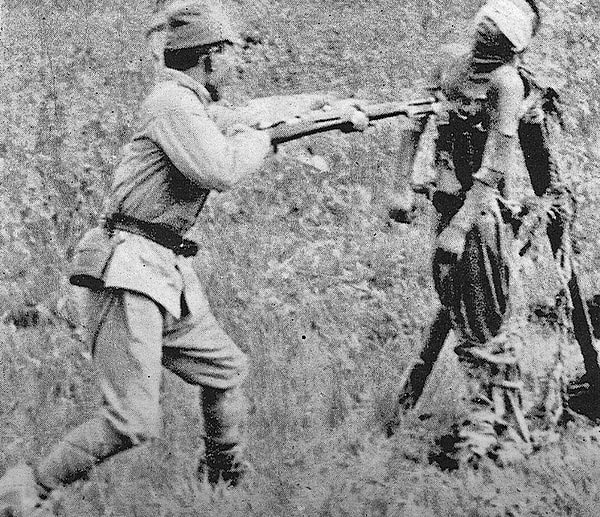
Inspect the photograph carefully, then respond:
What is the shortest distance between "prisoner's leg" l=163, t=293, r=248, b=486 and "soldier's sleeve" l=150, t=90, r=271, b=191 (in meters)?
0.52

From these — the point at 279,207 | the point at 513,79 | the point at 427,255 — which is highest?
the point at 513,79

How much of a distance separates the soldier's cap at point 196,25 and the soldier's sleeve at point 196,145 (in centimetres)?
27

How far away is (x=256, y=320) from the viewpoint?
3.25m

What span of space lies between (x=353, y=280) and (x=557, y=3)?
1.43 meters

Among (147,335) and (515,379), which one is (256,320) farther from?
(515,379)

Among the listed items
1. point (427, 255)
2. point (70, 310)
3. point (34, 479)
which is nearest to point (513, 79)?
point (427, 255)

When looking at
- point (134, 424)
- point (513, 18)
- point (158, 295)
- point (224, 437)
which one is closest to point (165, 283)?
point (158, 295)

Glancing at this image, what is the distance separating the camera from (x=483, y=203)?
3.26m

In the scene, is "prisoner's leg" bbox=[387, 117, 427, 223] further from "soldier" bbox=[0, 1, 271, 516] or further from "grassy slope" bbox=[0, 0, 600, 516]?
"soldier" bbox=[0, 1, 271, 516]

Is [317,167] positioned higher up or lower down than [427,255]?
higher up

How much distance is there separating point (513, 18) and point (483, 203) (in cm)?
77

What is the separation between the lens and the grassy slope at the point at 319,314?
3.21m

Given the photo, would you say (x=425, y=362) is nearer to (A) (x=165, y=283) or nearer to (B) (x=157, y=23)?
(A) (x=165, y=283)

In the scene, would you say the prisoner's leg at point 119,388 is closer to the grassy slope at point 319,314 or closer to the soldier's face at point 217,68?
the grassy slope at point 319,314
